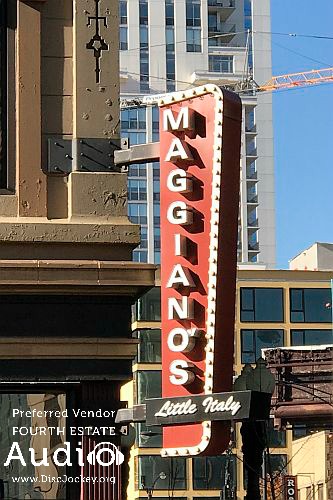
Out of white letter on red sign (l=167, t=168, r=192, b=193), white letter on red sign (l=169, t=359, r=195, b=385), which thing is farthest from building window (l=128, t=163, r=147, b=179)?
white letter on red sign (l=169, t=359, r=195, b=385)

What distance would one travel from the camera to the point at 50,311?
16.2m

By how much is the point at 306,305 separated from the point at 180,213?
249ft

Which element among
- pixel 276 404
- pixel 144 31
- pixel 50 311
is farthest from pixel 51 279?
pixel 144 31

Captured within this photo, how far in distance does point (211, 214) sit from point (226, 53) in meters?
175

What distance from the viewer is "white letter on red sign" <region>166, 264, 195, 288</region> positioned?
54.9ft

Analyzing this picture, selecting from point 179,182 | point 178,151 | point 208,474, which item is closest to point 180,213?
point 179,182

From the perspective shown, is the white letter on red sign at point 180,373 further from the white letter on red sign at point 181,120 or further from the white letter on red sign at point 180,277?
the white letter on red sign at point 181,120

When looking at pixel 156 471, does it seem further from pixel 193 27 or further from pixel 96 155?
pixel 193 27

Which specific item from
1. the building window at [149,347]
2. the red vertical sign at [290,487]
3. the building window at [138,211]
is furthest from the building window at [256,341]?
the building window at [138,211]

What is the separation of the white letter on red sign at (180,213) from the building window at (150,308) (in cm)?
6897

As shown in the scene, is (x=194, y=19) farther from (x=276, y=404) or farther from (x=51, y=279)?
(x=51, y=279)

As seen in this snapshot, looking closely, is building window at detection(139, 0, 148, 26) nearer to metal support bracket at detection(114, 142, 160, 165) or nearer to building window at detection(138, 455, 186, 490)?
building window at detection(138, 455, 186, 490)

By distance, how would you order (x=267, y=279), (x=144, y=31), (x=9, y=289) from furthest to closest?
(x=144, y=31), (x=267, y=279), (x=9, y=289)

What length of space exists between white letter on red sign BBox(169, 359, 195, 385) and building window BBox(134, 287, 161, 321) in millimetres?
69267
